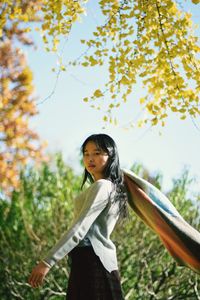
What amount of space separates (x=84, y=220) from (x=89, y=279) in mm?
262

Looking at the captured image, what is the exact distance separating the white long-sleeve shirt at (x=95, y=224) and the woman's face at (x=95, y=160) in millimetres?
134

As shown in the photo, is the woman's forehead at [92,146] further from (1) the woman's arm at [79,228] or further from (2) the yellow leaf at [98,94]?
(2) the yellow leaf at [98,94]

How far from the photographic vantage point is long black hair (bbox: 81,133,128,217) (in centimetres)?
235

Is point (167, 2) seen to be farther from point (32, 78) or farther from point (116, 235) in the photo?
point (32, 78)

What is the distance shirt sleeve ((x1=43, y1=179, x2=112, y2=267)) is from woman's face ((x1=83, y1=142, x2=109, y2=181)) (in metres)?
0.14

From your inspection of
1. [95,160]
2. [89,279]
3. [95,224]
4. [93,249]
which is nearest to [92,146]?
[95,160]

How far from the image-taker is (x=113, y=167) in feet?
7.89

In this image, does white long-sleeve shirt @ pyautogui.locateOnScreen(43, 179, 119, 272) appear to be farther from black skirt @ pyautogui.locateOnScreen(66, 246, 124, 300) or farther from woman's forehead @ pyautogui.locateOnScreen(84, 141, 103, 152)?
woman's forehead @ pyautogui.locateOnScreen(84, 141, 103, 152)

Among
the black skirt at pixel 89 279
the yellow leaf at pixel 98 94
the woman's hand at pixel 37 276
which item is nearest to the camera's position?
the woman's hand at pixel 37 276

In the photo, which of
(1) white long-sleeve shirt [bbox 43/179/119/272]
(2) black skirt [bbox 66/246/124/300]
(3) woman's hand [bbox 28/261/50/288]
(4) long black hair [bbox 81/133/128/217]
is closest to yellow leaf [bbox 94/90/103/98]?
(4) long black hair [bbox 81/133/128/217]

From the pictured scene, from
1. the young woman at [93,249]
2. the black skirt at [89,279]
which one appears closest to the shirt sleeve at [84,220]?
the young woman at [93,249]

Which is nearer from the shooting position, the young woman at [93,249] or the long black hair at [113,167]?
the young woman at [93,249]

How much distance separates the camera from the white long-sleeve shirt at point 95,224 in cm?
207

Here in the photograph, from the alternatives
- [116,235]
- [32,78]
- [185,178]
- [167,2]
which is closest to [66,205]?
[116,235]
